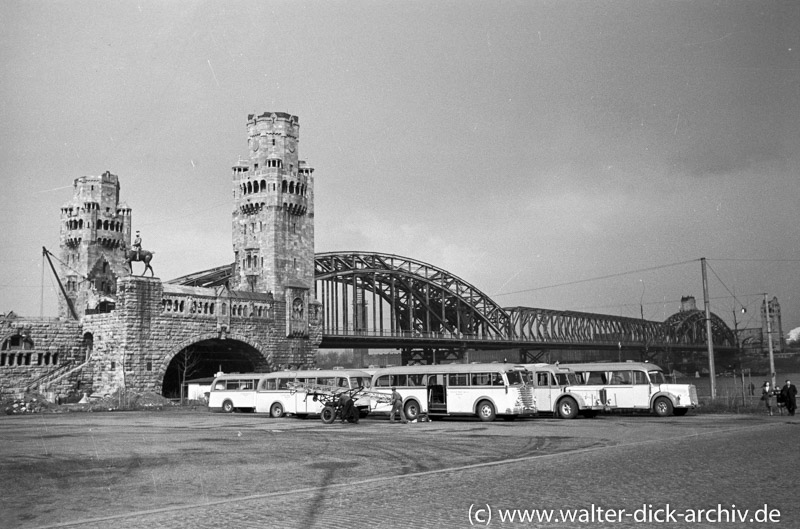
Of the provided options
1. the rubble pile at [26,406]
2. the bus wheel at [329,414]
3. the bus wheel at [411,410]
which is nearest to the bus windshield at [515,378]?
the bus wheel at [411,410]

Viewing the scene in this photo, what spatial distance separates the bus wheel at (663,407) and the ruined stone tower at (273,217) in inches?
1629

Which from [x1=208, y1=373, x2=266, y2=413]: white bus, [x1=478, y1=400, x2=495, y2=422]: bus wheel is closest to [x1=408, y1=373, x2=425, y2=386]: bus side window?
[x1=478, y1=400, x2=495, y2=422]: bus wheel

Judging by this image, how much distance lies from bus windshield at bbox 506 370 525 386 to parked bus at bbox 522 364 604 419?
112cm

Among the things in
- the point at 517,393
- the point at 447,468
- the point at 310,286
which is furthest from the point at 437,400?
the point at 310,286

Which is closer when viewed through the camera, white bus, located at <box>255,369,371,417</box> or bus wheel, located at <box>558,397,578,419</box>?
bus wheel, located at <box>558,397,578,419</box>

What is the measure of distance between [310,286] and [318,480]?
62.0m

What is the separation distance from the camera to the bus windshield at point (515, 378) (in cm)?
3741

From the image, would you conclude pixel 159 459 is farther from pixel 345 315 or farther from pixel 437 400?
pixel 345 315

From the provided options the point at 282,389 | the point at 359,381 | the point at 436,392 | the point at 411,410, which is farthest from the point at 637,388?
the point at 282,389

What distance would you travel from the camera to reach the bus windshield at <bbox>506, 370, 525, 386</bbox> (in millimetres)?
37406

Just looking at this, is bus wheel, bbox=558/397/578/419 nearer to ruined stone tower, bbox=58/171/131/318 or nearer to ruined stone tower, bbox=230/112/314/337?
ruined stone tower, bbox=230/112/314/337

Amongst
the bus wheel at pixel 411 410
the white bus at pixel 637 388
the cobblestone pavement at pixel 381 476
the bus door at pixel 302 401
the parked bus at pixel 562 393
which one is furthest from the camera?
the bus door at pixel 302 401

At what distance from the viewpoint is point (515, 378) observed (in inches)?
1489

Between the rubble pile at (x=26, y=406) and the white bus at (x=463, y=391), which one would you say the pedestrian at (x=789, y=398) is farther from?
the rubble pile at (x=26, y=406)
